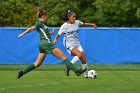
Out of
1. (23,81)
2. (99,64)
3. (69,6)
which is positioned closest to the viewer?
(23,81)

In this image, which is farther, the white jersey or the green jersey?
the white jersey

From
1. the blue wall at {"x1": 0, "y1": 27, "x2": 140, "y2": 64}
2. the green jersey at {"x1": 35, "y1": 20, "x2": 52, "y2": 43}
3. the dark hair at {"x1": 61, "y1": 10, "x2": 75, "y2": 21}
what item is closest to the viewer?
the green jersey at {"x1": 35, "y1": 20, "x2": 52, "y2": 43}

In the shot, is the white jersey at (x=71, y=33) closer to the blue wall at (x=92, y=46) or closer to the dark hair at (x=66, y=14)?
the dark hair at (x=66, y=14)

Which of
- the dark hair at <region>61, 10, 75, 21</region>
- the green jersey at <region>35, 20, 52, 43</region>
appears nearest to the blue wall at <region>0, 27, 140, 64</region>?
the dark hair at <region>61, 10, 75, 21</region>

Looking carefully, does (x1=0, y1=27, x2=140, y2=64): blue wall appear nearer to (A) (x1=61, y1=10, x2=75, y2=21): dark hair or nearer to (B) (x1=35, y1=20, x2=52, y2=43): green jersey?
(A) (x1=61, y1=10, x2=75, y2=21): dark hair

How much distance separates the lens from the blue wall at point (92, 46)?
862 inches

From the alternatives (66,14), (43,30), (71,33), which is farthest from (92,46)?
(43,30)

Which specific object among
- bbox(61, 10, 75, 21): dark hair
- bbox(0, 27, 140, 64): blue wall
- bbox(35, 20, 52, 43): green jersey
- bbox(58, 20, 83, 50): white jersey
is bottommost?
bbox(0, 27, 140, 64): blue wall

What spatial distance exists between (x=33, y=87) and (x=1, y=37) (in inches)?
420

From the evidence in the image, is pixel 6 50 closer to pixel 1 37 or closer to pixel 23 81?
pixel 1 37

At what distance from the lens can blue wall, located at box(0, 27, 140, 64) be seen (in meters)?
21.9

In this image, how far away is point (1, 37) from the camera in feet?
Result: 72.3

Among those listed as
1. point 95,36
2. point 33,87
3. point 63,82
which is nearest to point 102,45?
point 95,36

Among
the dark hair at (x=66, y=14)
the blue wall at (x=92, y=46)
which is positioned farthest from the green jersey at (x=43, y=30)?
the blue wall at (x=92, y=46)
